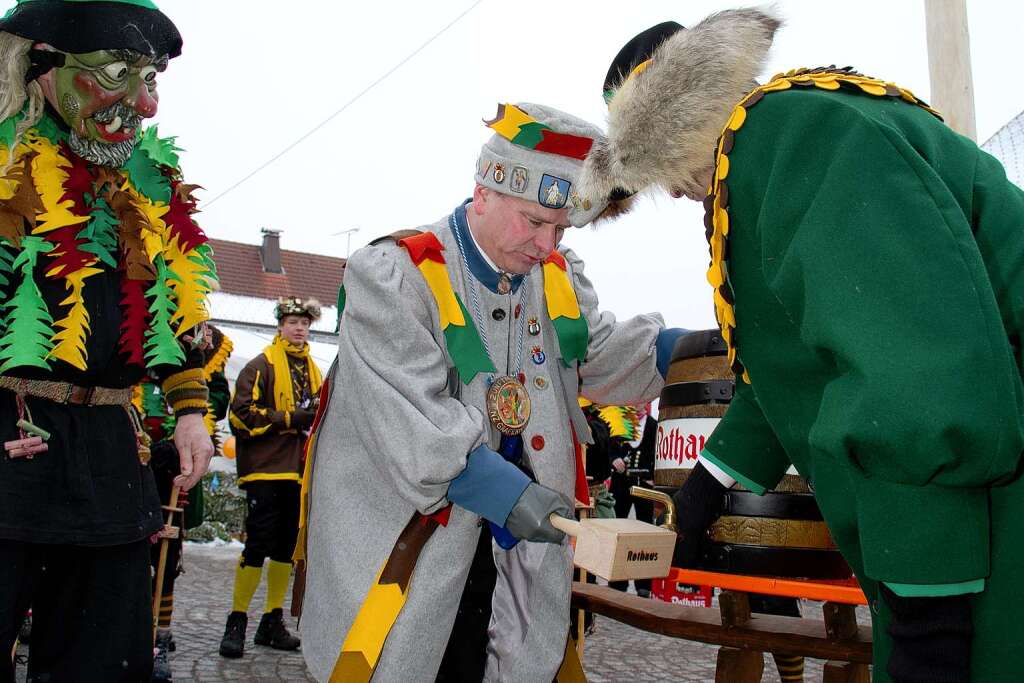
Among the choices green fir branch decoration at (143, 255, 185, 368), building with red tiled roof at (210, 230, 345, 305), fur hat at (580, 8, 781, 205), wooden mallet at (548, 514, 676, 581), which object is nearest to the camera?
fur hat at (580, 8, 781, 205)

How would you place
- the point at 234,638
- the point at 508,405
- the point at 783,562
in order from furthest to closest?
the point at 234,638 < the point at 508,405 < the point at 783,562

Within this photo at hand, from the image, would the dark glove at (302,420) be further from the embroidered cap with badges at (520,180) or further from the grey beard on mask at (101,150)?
the embroidered cap with badges at (520,180)

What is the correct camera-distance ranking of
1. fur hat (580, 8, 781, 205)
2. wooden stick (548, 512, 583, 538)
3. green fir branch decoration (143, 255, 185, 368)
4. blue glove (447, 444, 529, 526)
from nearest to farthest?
1. fur hat (580, 8, 781, 205)
2. wooden stick (548, 512, 583, 538)
3. blue glove (447, 444, 529, 526)
4. green fir branch decoration (143, 255, 185, 368)

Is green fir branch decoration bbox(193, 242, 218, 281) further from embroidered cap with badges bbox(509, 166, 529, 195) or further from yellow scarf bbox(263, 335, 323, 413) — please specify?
yellow scarf bbox(263, 335, 323, 413)

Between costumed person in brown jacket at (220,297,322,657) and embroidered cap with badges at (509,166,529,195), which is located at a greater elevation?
embroidered cap with badges at (509,166,529,195)

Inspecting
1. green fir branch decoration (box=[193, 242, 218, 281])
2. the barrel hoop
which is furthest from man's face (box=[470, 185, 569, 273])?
green fir branch decoration (box=[193, 242, 218, 281])

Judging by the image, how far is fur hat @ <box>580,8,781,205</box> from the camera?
5.03ft

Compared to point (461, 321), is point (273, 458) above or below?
below

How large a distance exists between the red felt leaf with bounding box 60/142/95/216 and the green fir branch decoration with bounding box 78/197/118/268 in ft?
0.12

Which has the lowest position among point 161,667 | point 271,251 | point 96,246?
point 161,667

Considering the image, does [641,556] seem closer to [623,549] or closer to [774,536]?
[623,549]

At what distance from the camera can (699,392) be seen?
94.7 inches

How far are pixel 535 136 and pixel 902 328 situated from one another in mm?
1435

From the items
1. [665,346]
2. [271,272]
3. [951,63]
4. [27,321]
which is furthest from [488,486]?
[271,272]
